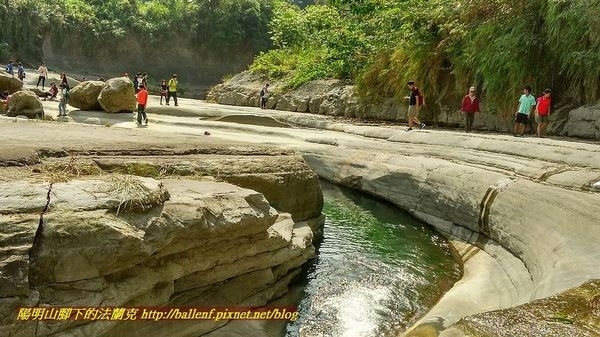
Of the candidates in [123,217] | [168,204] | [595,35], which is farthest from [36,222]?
[595,35]

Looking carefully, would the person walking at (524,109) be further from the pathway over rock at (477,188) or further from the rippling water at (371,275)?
the rippling water at (371,275)

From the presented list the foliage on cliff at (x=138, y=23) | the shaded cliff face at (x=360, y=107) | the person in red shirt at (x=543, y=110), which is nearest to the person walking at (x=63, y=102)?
the shaded cliff face at (x=360, y=107)

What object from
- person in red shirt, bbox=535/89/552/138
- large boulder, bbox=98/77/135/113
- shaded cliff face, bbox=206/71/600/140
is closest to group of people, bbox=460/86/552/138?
person in red shirt, bbox=535/89/552/138

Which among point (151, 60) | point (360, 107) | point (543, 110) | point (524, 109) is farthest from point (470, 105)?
point (151, 60)

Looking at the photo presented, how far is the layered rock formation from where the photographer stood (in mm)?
4086

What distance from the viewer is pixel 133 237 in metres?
4.40

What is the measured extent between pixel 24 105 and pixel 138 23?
30011mm

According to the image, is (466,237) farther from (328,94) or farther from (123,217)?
(328,94)

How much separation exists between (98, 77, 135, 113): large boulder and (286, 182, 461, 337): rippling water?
10216 mm

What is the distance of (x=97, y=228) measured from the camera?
14.0 ft

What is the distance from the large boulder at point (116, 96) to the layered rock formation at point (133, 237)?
434 inches

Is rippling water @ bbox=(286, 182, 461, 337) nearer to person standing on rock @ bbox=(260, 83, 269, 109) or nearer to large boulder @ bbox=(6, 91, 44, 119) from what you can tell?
large boulder @ bbox=(6, 91, 44, 119)

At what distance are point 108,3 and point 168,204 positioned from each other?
41993 millimetres

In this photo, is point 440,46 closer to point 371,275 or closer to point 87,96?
point 371,275
